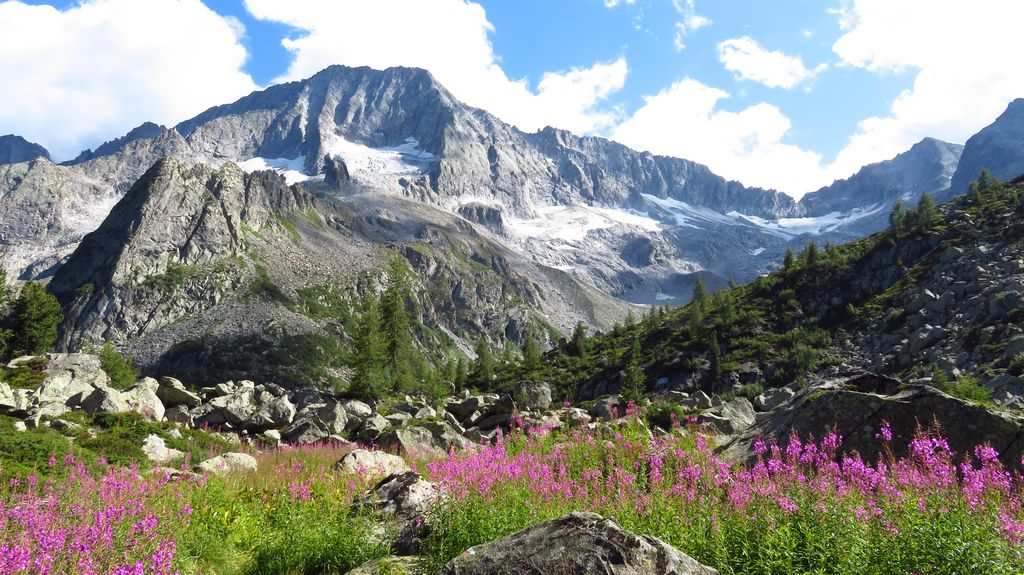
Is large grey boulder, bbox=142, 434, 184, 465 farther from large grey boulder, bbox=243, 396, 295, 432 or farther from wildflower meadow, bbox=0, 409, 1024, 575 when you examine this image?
large grey boulder, bbox=243, 396, 295, 432

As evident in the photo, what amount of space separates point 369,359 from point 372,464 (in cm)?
4438

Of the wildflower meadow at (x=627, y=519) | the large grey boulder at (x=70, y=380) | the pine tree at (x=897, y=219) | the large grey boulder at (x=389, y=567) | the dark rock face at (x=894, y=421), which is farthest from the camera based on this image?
the pine tree at (x=897, y=219)

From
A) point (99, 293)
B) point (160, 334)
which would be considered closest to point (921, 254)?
point (160, 334)

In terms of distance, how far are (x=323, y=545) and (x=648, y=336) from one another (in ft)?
286

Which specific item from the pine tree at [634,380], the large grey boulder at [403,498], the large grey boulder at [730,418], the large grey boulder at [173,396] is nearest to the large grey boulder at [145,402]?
the large grey boulder at [173,396]

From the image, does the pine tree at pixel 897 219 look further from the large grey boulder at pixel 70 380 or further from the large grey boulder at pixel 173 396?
the large grey boulder at pixel 70 380

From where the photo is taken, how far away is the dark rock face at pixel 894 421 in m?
9.99

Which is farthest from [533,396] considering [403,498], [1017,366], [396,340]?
[403,498]

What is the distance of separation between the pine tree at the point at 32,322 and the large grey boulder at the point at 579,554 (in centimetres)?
8349

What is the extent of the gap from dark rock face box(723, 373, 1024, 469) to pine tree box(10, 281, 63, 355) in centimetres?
8410

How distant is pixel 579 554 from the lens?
193 inches

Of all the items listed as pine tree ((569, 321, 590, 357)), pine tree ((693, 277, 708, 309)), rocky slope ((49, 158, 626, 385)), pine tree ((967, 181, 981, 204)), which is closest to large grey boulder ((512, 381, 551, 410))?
pine tree ((569, 321, 590, 357))

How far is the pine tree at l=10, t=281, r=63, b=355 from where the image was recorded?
213ft

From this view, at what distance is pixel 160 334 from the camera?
146 metres
